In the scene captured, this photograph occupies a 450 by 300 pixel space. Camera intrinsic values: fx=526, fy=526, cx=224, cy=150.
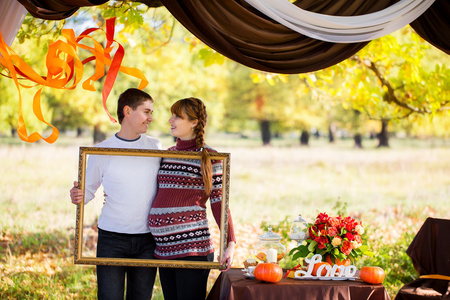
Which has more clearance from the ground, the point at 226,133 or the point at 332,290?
the point at 226,133

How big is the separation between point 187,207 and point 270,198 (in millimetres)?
10604

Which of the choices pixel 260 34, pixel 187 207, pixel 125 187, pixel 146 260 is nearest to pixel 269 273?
pixel 187 207

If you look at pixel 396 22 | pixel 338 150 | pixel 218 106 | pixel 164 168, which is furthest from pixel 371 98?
pixel 338 150

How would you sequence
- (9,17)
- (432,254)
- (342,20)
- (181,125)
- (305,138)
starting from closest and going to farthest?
(181,125)
(342,20)
(9,17)
(432,254)
(305,138)

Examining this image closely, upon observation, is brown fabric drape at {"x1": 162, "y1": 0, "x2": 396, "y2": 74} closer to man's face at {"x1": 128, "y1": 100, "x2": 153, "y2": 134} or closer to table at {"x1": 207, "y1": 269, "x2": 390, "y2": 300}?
man's face at {"x1": 128, "y1": 100, "x2": 153, "y2": 134}

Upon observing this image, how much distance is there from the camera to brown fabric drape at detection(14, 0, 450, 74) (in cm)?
327

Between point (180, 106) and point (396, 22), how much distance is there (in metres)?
1.53

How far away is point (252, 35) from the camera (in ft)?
11.0

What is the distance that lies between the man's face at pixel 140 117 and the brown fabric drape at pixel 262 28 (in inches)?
22.3

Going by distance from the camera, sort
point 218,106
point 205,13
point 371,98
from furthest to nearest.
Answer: point 218,106
point 371,98
point 205,13

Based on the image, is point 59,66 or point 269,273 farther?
point 59,66

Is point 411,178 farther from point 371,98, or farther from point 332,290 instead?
point 332,290

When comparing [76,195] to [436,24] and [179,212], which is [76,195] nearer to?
[179,212]

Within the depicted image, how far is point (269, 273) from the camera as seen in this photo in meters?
3.03
